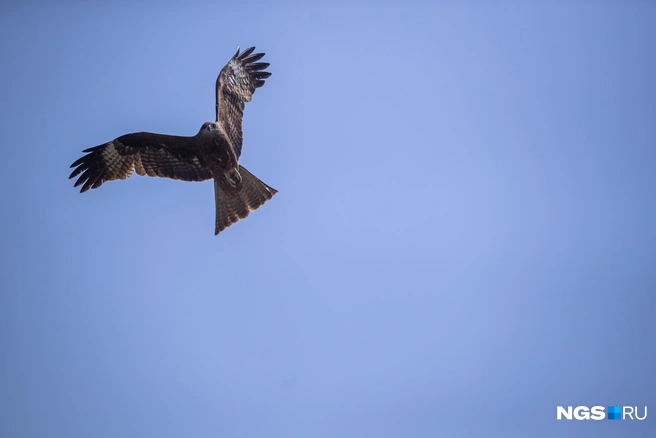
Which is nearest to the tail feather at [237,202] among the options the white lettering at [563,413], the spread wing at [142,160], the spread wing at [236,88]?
the spread wing at [142,160]

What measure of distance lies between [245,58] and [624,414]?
31.5ft

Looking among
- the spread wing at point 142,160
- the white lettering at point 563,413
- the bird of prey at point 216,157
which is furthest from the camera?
the white lettering at point 563,413

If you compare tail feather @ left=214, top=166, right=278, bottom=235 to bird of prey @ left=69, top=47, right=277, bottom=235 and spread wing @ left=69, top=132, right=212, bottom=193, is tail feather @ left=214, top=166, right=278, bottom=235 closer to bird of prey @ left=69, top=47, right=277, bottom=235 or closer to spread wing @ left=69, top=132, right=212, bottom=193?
bird of prey @ left=69, top=47, right=277, bottom=235

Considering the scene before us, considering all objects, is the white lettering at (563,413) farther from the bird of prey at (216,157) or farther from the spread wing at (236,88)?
the spread wing at (236,88)

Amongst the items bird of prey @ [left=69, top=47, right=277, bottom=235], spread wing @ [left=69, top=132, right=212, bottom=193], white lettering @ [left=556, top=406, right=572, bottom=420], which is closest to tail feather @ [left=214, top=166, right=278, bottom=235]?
bird of prey @ [left=69, top=47, right=277, bottom=235]

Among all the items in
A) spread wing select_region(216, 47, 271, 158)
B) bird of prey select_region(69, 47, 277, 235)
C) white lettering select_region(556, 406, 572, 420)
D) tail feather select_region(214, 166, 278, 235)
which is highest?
spread wing select_region(216, 47, 271, 158)

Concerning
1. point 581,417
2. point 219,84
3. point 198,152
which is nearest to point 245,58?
point 219,84

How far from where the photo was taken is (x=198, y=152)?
409 inches

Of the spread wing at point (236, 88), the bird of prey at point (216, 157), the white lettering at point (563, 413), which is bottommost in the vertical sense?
the white lettering at point (563, 413)

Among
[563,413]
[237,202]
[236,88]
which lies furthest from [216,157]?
[563,413]

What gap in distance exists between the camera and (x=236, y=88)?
11062mm

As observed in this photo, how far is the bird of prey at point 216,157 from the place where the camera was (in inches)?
408

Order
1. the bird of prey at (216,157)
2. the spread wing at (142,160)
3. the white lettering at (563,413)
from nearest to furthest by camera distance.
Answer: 1. the bird of prey at (216,157)
2. the spread wing at (142,160)
3. the white lettering at (563,413)

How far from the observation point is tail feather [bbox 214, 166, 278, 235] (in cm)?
1068
